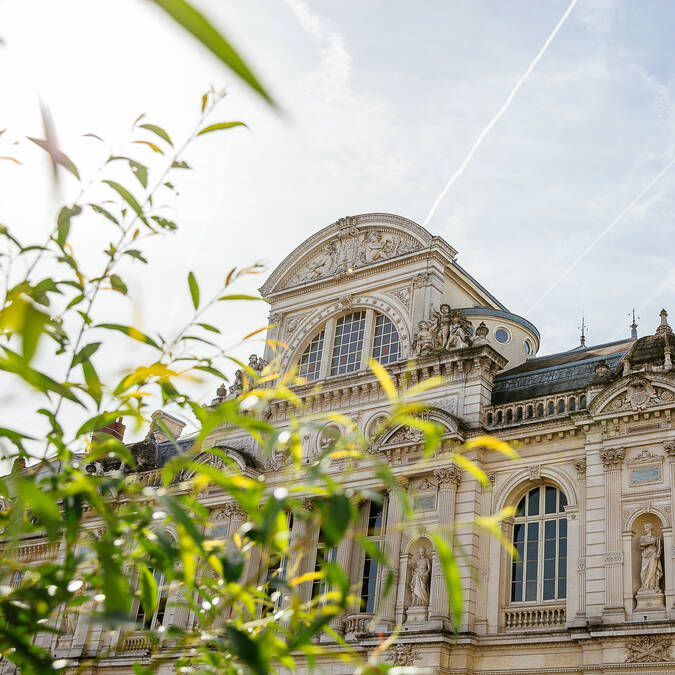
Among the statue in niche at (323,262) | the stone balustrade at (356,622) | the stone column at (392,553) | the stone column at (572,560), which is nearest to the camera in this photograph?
the stone column at (572,560)

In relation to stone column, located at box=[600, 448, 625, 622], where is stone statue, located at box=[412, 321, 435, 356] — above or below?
above

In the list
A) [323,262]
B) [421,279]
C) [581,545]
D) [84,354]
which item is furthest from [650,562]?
[84,354]

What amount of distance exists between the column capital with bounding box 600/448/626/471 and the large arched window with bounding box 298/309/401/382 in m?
7.71

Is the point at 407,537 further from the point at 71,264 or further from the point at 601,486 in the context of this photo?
the point at 71,264

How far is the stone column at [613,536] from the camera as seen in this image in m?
18.7

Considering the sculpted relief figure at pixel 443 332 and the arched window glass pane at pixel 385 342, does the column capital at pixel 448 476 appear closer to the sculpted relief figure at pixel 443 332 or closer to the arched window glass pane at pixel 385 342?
the sculpted relief figure at pixel 443 332

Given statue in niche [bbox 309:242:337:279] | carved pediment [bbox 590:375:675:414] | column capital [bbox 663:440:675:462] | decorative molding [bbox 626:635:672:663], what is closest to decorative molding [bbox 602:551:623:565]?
decorative molding [bbox 626:635:672:663]

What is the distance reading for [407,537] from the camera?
2298 centimetres

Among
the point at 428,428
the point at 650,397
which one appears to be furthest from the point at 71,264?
the point at 650,397

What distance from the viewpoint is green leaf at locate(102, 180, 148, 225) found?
15.1 feet

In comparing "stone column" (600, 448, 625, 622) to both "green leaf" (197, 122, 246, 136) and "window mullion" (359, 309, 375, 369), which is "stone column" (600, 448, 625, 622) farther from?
"green leaf" (197, 122, 246, 136)

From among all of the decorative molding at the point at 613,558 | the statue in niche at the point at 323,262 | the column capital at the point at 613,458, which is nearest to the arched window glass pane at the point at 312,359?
the statue in niche at the point at 323,262

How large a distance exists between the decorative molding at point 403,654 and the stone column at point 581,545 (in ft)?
12.1

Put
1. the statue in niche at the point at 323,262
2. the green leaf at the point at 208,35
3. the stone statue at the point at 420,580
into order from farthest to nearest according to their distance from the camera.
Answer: the statue in niche at the point at 323,262 < the stone statue at the point at 420,580 < the green leaf at the point at 208,35
